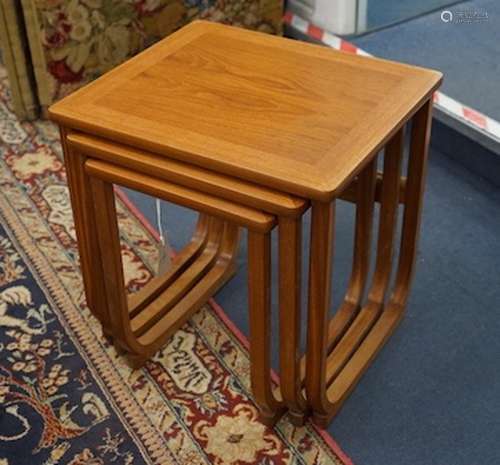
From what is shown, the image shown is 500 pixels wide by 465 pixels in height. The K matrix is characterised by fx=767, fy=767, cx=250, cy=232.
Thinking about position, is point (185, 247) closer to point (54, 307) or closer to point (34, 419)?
point (54, 307)

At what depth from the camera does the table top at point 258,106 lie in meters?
1.01

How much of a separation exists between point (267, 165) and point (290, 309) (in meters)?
0.22

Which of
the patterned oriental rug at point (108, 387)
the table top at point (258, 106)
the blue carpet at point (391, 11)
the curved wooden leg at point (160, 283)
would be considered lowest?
the patterned oriental rug at point (108, 387)

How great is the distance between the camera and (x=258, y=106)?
3.70ft

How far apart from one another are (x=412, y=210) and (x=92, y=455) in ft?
2.24

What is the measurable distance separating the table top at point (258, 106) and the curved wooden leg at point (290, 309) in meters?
0.07

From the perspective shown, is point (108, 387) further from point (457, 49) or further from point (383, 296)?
point (457, 49)

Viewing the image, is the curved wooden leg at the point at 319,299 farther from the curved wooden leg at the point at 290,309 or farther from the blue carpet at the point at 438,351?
the blue carpet at the point at 438,351

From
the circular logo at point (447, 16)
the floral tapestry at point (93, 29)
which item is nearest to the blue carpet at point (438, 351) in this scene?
the floral tapestry at point (93, 29)

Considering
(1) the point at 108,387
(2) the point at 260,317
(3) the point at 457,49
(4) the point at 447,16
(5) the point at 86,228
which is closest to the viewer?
(2) the point at 260,317

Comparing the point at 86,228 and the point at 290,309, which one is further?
the point at 86,228

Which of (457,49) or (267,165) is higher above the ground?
(267,165)

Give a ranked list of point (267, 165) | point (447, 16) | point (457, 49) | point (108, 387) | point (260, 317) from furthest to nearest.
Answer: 1. point (447, 16)
2. point (457, 49)
3. point (108, 387)
4. point (260, 317)
5. point (267, 165)

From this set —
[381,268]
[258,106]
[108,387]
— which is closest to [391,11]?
[381,268]
